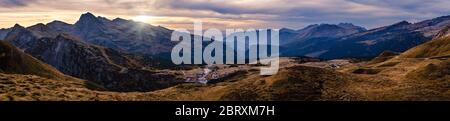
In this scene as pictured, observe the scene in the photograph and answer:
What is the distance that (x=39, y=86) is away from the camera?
88312 mm

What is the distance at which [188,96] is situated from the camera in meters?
97.2

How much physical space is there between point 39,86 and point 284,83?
141 feet
